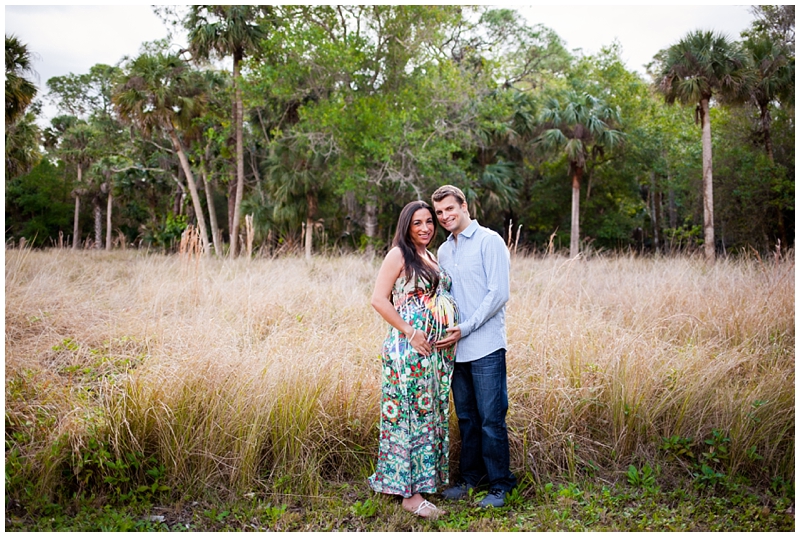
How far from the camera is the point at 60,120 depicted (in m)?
27.8

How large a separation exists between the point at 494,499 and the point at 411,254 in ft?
5.03

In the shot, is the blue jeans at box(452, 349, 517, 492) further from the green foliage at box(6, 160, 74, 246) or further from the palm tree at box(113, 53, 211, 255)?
the green foliage at box(6, 160, 74, 246)

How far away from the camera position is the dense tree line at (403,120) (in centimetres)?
1638

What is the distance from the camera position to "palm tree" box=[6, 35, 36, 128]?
1030cm

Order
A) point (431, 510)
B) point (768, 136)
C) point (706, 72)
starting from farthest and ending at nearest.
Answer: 1. point (768, 136)
2. point (706, 72)
3. point (431, 510)

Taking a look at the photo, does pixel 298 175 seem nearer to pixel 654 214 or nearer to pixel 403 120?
pixel 403 120

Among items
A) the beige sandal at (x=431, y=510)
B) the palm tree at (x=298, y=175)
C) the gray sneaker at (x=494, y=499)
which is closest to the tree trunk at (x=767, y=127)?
the palm tree at (x=298, y=175)

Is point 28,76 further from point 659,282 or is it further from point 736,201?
point 736,201

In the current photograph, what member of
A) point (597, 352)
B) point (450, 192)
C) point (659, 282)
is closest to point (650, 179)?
point (659, 282)

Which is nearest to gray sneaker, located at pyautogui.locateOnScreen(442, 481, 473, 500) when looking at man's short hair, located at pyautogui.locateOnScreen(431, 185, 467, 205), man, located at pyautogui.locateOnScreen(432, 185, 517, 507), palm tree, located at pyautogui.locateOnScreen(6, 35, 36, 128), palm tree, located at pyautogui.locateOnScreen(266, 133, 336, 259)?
man, located at pyautogui.locateOnScreen(432, 185, 517, 507)

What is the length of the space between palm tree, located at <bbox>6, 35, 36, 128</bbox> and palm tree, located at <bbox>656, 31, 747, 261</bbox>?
53.5ft

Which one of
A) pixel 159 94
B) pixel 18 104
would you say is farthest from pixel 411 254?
pixel 159 94

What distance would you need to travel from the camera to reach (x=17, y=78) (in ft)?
35.4

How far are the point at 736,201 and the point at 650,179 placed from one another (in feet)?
31.0
